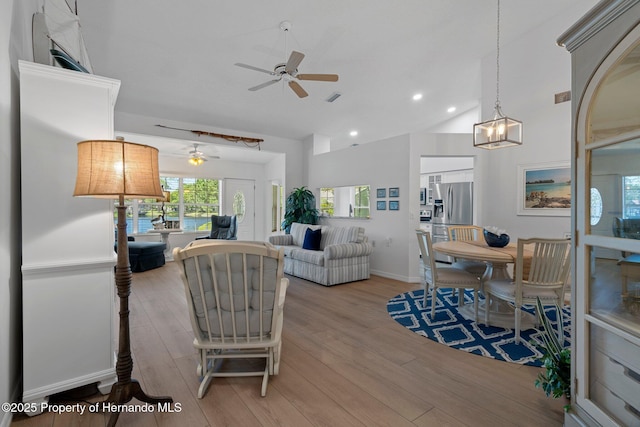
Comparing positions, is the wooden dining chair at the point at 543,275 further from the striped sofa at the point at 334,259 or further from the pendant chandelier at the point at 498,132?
the striped sofa at the point at 334,259

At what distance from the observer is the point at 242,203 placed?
28.3 ft

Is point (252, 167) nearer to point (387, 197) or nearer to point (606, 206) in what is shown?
point (387, 197)

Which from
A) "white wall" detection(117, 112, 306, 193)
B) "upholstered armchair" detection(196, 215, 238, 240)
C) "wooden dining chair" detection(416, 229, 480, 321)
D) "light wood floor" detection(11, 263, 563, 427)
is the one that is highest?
"white wall" detection(117, 112, 306, 193)

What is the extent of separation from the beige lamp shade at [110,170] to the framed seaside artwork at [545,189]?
512 cm

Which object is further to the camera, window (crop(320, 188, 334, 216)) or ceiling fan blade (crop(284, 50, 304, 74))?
window (crop(320, 188, 334, 216))

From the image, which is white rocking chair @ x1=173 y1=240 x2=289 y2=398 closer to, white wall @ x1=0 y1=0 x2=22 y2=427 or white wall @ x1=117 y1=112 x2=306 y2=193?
white wall @ x1=0 y1=0 x2=22 y2=427

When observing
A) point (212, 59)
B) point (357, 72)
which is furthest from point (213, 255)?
point (357, 72)

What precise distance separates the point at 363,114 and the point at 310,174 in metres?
1.93

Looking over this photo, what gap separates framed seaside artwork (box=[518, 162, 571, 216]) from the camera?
13.6 ft

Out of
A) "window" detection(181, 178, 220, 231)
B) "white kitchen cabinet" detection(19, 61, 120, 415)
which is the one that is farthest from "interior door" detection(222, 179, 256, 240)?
"white kitchen cabinet" detection(19, 61, 120, 415)

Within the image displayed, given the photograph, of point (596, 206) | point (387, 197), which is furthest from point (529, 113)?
point (596, 206)

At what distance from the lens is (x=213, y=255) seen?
5.85 feet

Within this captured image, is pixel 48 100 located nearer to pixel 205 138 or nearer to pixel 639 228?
pixel 639 228

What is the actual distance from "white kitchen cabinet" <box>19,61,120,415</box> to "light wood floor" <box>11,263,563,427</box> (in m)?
0.27
